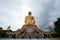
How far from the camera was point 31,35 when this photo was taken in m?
22.2

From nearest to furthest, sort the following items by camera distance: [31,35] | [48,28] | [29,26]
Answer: [31,35], [29,26], [48,28]

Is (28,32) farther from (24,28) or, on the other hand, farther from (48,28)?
(48,28)

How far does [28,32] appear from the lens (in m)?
23.0

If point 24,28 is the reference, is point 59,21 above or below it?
above

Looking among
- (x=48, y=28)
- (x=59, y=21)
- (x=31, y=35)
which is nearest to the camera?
(x=31, y=35)

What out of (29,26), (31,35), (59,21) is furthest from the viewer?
(59,21)

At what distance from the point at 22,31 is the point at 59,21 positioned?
365 inches

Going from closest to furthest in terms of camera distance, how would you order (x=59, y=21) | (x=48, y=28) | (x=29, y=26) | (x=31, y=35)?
(x=31, y=35)
(x=29, y=26)
(x=48, y=28)
(x=59, y=21)

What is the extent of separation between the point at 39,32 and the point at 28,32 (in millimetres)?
1472

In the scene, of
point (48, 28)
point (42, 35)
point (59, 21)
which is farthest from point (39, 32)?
point (59, 21)

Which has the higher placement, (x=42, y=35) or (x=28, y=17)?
(x=28, y=17)

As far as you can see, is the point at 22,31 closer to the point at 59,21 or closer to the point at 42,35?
the point at 42,35

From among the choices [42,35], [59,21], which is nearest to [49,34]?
[42,35]

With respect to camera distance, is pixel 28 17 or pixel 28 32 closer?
pixel 28 32
